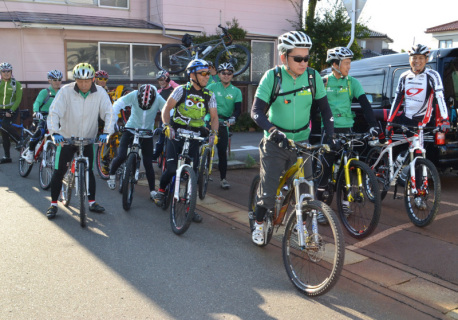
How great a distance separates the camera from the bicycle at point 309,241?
3750 mm

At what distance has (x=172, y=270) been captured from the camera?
455cm

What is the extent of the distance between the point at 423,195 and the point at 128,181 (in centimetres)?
366

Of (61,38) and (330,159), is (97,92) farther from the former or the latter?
(61,38)

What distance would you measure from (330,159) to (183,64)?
1124cm

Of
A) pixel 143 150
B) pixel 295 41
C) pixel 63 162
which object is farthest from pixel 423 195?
pixel 63 162

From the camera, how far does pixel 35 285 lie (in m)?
4.16

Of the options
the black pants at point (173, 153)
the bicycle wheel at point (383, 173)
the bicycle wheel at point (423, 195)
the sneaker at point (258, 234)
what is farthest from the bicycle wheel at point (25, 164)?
the bicycle wheel at point (423, 195)

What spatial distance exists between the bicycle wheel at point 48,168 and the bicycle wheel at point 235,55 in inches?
345

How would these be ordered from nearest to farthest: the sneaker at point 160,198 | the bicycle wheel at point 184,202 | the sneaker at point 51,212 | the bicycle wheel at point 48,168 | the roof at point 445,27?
1. the bicycle wheel at point 184,202
2. the sneaker at point 51,212
3. the sneaker at point 160,198
4. the bicycle wheel at point 48,168
5. the roof at point 445,27

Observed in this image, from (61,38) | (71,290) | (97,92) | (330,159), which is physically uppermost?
(61,38)

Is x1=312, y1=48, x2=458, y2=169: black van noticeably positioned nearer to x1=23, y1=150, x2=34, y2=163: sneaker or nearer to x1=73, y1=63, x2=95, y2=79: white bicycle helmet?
x1=73, y1=63, x2=95, y2=79: white bicycle helmet

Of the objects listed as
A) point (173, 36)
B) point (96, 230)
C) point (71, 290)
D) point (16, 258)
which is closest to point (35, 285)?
point (71, 290)

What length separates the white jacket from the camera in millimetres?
5970

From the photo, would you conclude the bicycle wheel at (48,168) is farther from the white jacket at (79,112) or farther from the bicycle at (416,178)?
the bicycle at (416,178)
